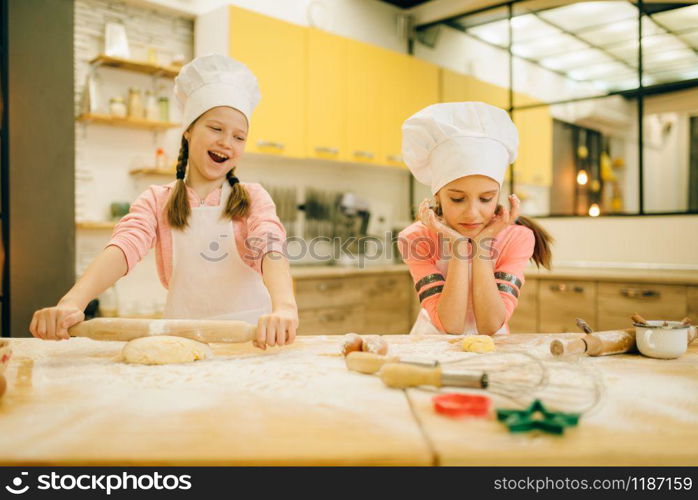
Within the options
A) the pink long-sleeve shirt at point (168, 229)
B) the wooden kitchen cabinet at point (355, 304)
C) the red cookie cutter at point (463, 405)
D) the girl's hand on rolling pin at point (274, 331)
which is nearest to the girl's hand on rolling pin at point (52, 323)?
the pink long-sleeve shirt at point (168, 229)

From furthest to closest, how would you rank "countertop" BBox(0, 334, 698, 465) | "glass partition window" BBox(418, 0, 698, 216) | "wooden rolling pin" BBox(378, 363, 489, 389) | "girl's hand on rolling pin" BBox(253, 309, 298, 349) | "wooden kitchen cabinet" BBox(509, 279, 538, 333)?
"glass partition window" BBox(418, 0, 698, 216)
"wooden kitchen cabinet" BBox(509, 279, 538, 333)
"girl's hand on rolling pin" BBox(253, 309, 298, 349)
"wooden rolling pin" BBox(378, 363, 489, 389)
"countertop" BBox(0, 334, 698, 465)

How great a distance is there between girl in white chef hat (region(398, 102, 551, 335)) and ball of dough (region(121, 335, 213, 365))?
79 centimetres

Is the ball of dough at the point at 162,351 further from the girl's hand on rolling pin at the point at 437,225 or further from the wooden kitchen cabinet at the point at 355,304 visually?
the wooden kitchen cabinet at the point at 355,304

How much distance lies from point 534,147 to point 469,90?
2.48 feet

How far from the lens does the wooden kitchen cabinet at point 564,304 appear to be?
334 cm

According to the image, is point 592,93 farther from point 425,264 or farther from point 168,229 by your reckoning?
point 168,229

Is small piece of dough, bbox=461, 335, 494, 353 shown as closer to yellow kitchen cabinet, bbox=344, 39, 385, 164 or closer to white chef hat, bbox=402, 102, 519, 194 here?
white chef hat, bbox=402, 102, 519, 194

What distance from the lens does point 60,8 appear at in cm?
265

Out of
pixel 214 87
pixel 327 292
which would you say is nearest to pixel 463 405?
pixel 214 87

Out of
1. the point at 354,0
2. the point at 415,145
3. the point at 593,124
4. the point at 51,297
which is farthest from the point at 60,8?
the point at 593,124

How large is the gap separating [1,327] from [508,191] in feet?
12.7

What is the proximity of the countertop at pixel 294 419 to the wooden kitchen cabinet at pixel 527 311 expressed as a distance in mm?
2506

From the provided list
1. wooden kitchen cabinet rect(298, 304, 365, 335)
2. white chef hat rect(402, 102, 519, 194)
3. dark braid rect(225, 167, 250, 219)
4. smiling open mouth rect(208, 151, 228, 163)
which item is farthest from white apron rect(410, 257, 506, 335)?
wooden kitchen cabinet rect(298, 304, 365, 335)

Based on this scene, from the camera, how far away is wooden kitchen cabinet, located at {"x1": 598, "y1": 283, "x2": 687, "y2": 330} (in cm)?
303
